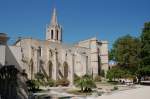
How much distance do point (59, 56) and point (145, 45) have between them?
67.8ft

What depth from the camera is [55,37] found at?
7425cm

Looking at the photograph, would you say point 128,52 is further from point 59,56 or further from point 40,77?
point 40,77

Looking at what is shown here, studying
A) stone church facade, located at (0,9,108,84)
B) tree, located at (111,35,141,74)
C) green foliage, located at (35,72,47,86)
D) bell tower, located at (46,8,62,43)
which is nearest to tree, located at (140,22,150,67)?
tree, located at (111,35,141,74)

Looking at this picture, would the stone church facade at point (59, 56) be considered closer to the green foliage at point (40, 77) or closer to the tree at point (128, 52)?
the green foliage at point (40, 77)

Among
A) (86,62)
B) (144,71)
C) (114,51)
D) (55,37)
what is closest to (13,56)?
(144,71)

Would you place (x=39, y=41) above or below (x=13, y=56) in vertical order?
above

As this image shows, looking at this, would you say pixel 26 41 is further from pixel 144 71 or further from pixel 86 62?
pixel 144 71

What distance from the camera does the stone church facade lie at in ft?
173

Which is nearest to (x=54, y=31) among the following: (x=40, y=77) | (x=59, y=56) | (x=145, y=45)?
(x=59, y=56)

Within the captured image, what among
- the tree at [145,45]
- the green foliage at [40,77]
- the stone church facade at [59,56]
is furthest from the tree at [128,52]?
the green foliage at [40,77]

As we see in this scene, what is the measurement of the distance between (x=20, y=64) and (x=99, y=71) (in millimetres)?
49697

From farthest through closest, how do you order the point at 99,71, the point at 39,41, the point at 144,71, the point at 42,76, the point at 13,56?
the point at 99,71
the point at 39,41
the point at 42,76
the point at 144,71
the point at 13,56

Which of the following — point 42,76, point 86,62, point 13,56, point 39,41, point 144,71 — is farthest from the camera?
point 86,62

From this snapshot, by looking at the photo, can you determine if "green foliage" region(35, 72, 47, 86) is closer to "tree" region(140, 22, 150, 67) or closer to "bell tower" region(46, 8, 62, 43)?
"tree" region(140, 22, 150, 67)
